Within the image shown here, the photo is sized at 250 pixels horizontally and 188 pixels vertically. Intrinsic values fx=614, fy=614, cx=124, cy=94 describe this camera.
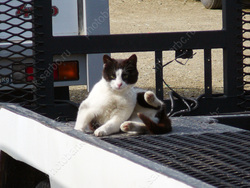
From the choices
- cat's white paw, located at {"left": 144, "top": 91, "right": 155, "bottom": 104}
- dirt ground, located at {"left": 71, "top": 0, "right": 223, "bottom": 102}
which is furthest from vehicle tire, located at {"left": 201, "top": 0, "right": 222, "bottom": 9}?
cat's white paw, located at {"left": 144, "top": 91, "right": 155, "bottom": 104}

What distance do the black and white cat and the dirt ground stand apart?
13.2 ft

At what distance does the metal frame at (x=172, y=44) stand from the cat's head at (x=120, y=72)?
86 cm

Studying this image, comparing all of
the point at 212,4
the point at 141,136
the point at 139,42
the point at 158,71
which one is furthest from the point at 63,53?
the point at 212,4

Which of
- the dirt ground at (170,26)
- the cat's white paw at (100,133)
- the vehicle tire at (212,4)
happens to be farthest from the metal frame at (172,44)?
the vehicle tire at (212,4)

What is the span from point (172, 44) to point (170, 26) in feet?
35.1

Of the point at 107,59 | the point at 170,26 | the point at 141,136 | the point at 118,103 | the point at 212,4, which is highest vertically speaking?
the point at 212,4

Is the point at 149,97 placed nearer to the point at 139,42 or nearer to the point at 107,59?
the point at 107,59

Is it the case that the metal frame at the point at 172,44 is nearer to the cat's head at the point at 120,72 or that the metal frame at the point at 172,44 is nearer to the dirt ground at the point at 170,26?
the cat's head at the point at 120,72

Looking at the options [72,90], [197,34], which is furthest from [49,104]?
[72,90]

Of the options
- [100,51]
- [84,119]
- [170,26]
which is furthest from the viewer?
[170,26]

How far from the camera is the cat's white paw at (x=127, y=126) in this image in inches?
119

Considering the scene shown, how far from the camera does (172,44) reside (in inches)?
170

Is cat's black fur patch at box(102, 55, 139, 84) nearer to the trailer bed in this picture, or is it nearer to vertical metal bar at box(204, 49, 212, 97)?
the trailer bed

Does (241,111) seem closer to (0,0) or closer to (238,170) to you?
(0,0)
